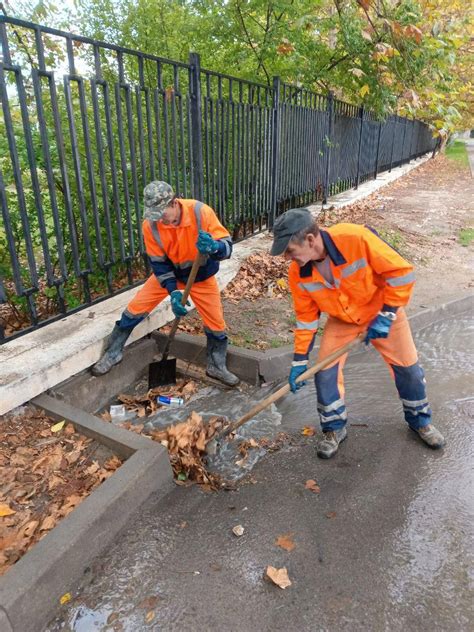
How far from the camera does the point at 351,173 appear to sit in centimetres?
1311

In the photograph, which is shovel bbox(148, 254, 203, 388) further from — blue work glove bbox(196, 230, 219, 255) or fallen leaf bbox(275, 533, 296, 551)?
fallen leaf bbox(275, 533, 296, 551)

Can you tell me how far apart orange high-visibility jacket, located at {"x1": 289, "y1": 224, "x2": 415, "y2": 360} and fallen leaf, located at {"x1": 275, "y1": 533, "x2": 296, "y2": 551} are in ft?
3.64

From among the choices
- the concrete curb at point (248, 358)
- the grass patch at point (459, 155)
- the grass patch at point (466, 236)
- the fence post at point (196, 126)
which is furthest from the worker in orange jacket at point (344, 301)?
the grass patch at point (459, 155)

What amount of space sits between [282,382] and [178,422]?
3.39ft

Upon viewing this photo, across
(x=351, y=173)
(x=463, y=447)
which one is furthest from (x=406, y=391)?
(x=351, y=173)

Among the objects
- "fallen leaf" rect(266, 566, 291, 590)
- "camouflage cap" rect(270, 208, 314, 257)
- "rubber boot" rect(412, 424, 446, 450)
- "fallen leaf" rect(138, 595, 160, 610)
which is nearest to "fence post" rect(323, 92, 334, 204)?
"rubber boot" rect(412, 424, 446, 450)

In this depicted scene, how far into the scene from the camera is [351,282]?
9.43 feet

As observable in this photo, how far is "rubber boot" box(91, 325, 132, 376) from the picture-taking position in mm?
3947

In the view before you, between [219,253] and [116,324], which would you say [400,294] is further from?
[116,324]

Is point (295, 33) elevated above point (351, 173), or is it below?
above

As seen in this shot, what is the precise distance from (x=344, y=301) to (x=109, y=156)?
282 centimetres

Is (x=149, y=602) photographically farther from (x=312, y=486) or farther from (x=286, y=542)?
(x=312, y=486)

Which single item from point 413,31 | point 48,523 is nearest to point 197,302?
point 48,523

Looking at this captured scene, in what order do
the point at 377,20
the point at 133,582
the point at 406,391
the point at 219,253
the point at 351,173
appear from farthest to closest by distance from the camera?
the point at 351,173 → the point at 377,20 → the point at 219,253 → the point at 406,391 → the point at 133,582
